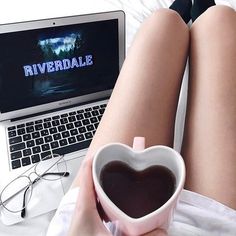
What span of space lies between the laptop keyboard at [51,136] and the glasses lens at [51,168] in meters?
0.01

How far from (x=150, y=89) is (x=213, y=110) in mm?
126

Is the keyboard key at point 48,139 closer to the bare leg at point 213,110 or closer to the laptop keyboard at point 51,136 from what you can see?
the laptop keyboard at point 51,136

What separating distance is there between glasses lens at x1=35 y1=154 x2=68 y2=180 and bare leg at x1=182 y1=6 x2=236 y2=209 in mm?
264

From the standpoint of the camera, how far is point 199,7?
3.27 feet

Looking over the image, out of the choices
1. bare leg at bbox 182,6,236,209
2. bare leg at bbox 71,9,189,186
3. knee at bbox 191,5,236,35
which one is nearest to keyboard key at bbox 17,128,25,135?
bare leg at bbox 71,9,189,186

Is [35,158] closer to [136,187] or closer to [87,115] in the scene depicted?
[87,115]

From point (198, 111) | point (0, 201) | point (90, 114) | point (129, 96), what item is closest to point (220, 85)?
point (198, 111)

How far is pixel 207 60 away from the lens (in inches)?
24.7

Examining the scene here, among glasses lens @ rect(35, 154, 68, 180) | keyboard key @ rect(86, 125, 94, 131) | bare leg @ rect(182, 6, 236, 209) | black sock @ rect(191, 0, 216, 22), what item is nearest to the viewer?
bare leg @ rect(182, 6, 236, 209)

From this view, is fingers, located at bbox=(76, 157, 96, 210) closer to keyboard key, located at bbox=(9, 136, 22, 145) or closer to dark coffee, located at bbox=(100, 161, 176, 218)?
dark coffee, located at bbox=(100, 161, 176, 218)

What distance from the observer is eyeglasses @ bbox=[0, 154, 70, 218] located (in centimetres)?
58

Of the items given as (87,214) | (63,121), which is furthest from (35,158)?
(87,214)

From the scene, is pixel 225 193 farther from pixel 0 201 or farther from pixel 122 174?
pixel 0 201

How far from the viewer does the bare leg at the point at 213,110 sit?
1.64 feet
